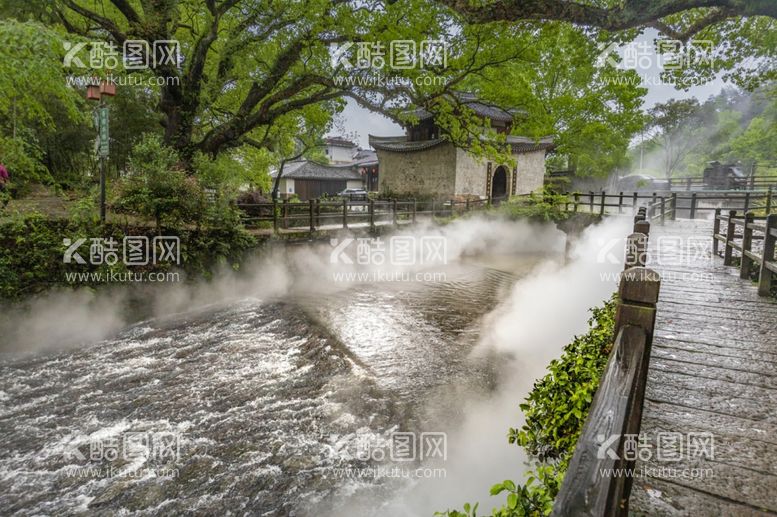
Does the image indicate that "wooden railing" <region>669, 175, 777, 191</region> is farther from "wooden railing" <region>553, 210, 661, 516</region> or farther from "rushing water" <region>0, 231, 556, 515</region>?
"wooden railing" <region>553, 210, 661, 516</region>

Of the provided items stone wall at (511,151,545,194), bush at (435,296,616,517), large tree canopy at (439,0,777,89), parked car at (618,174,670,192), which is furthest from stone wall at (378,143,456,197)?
bush at (435,296,616,517)

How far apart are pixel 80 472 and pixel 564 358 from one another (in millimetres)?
5578

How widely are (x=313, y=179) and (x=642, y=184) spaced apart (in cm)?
3074

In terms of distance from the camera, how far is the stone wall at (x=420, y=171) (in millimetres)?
26375

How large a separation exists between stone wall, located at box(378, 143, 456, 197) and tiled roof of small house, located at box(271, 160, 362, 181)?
10.7 metres

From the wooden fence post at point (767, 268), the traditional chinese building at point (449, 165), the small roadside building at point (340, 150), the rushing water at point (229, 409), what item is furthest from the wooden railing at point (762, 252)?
the small roadside building at point (340, 150)

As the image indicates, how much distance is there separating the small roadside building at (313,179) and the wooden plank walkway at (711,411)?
3530 cm

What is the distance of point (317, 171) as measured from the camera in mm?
39906

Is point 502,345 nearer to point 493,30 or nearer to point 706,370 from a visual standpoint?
point 706,370

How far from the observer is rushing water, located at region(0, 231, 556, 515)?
4531 mm

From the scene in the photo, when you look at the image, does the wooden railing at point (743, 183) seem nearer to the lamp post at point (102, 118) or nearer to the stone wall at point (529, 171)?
the stone wall at point (529, 171)

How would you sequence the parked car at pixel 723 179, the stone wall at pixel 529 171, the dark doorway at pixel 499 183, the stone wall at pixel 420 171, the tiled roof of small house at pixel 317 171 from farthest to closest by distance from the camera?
the tiled roof of small house at pixel 317 171
the parked car at pixel 723 179
the stone wall at pixel 529 171
the dark doorway at pixel 499 183
the stone wall at pixel 420 171

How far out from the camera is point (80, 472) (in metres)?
4.72

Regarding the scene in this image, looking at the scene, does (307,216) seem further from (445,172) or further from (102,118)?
(445,172)
